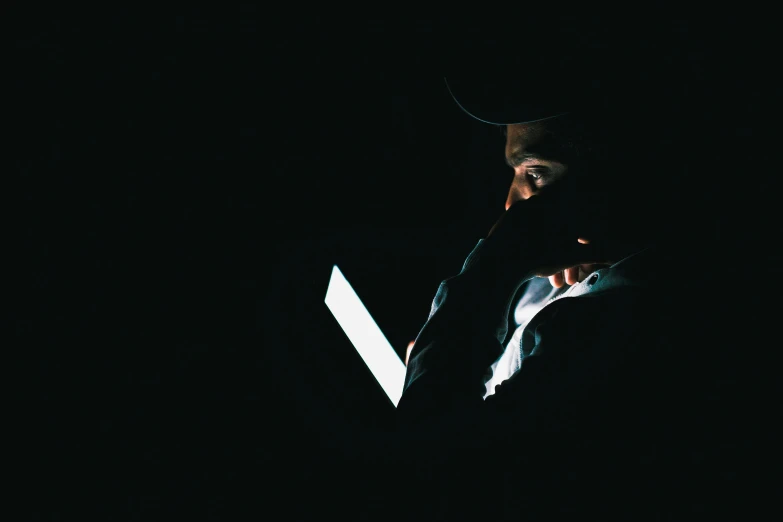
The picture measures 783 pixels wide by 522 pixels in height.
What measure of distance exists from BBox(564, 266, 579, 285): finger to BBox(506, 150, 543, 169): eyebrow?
0.15 m

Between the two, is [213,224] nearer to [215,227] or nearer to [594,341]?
[215,227]

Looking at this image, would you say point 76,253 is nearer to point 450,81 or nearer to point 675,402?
point 450,81

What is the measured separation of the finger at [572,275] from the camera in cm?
70

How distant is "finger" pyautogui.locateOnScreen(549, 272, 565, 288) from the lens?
72 centimetres

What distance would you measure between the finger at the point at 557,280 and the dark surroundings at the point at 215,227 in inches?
7.5

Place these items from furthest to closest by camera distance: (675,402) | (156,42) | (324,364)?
(156,42), (324,364), (675,402)

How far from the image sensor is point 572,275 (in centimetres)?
71

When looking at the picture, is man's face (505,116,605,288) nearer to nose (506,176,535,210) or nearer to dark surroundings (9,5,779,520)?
nose (506,176,535,210)

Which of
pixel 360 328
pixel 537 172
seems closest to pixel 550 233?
pixel 537 172

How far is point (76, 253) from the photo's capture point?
820 millimetres

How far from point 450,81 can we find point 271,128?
1.42 feet

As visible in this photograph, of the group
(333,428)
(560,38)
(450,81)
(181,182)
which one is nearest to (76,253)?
(181,182)

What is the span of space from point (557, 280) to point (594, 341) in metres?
0.11

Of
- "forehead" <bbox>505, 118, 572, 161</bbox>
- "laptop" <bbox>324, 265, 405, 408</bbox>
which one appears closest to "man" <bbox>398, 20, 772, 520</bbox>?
"forehead" <bbox>505, 118, 572, 161</bbox>
